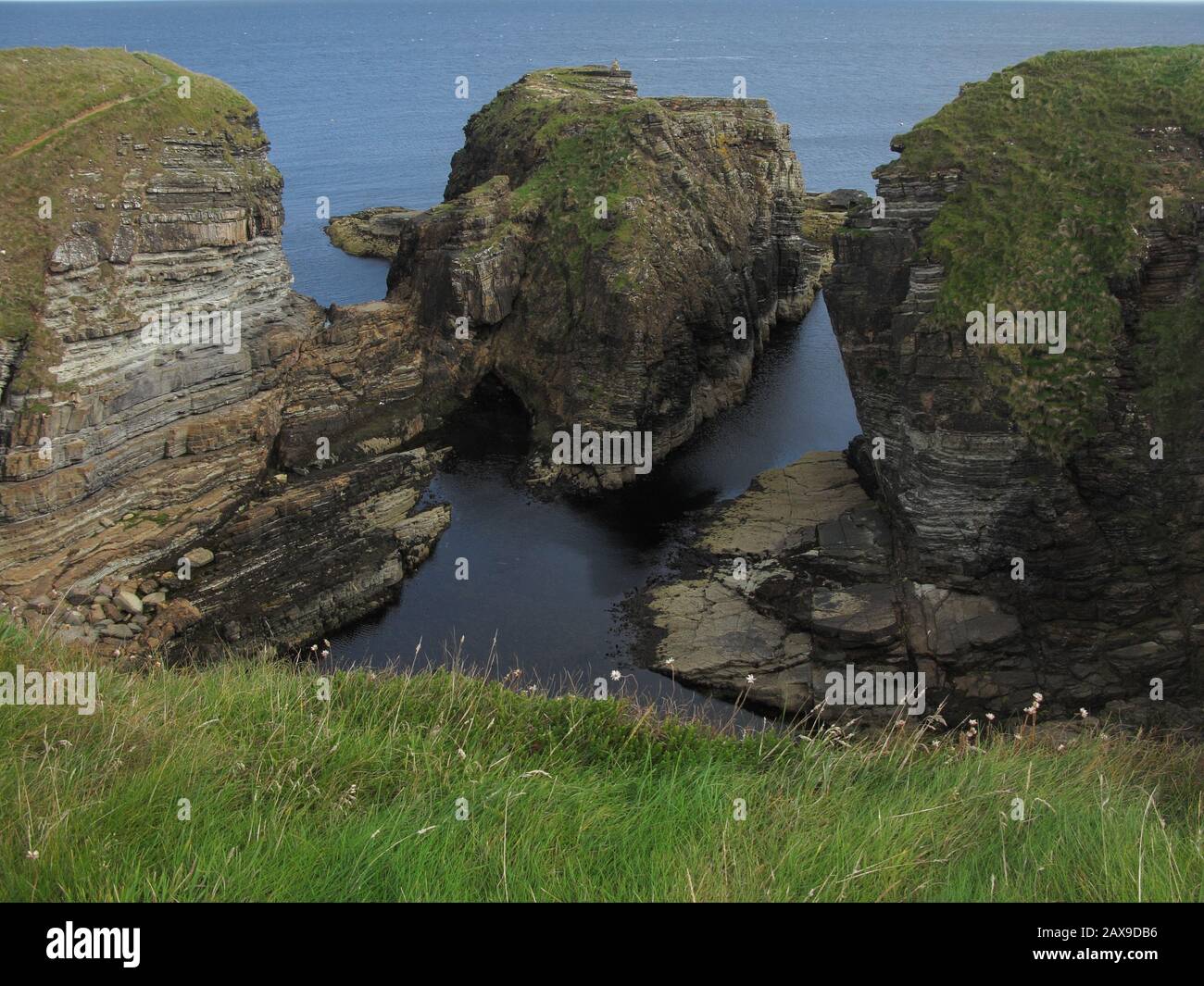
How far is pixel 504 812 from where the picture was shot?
325 inches

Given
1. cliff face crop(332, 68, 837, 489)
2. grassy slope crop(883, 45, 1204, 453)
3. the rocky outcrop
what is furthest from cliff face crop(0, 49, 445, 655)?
the rocky outcrop

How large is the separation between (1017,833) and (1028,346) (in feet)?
95.9

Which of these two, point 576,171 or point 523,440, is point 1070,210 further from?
point 576,171

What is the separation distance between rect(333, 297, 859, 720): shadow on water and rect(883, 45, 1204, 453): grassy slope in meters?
14.5

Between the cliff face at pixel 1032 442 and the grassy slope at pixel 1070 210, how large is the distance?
8cm

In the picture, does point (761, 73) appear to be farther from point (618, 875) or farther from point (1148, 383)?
point (618, 875)

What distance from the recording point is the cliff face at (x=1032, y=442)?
3228 centimetres

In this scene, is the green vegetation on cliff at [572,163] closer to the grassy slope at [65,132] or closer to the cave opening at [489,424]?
the cave opening at [489,424]

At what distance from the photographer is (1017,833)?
838 cm

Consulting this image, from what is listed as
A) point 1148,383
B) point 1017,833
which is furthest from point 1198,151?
point 1017,833

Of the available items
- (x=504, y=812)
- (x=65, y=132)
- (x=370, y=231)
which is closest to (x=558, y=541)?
(x=65, y=132)

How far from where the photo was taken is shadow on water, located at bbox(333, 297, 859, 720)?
34.8 meters

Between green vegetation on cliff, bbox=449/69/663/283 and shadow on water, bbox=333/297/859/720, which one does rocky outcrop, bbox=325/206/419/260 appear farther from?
shadow on water, bbox=333/297/859/720

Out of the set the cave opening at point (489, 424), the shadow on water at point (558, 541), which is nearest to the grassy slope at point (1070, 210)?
the shadow on water at point (558, 541)
